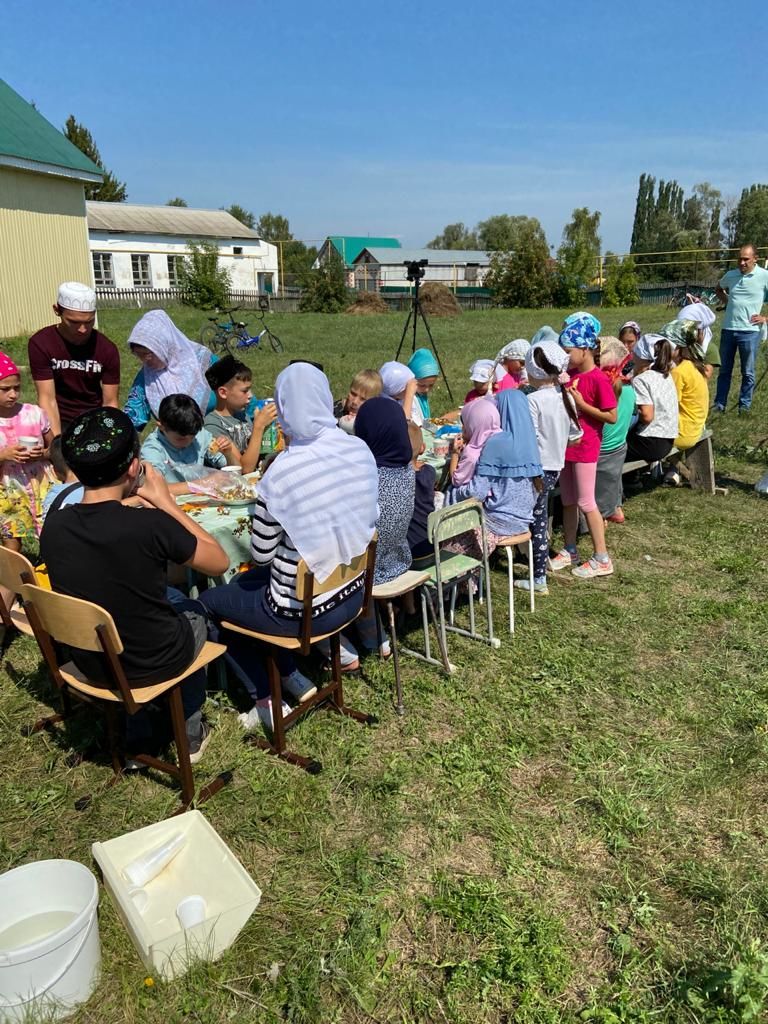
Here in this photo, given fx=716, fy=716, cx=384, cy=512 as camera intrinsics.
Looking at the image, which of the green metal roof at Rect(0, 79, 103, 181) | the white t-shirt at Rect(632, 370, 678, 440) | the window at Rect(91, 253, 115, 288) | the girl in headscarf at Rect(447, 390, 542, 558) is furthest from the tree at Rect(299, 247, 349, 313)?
the girl in headscarf at Rect(447, 390, 542, 558)

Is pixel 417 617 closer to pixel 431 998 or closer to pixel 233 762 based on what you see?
pixel 233 762

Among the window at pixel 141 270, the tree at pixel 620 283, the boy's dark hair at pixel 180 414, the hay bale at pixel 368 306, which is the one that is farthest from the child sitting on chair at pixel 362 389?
the window at pixel 141 270

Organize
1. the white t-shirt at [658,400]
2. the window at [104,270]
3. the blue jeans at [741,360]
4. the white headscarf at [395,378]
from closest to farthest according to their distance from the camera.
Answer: the white headscarf at [395,378] → the white t-shirt at [658,400] → the blue jeans at [741,360] → the window at [104,270]

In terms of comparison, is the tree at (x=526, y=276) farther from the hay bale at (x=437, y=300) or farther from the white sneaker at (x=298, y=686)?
the white sneaker at (x=298, y=686)

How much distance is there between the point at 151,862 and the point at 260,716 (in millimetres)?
998

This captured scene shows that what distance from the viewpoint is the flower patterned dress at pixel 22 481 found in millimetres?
3906

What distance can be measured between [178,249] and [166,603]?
39561mm

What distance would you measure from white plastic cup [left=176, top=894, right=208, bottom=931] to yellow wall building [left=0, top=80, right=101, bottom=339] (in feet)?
51.6

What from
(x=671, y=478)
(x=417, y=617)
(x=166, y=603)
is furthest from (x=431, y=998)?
(x=671, y=478)

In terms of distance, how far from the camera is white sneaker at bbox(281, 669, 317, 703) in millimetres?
3291

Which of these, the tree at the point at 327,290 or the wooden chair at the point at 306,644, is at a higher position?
the tree at the point at 327,290

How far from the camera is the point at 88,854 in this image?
103 inches

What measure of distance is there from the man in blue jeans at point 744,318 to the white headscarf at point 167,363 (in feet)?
23.4

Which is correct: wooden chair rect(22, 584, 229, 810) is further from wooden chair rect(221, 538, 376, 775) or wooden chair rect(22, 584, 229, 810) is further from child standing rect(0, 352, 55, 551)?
child standing rect(0, 352, 55, 551)
